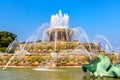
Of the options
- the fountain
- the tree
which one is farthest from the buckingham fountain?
the tree

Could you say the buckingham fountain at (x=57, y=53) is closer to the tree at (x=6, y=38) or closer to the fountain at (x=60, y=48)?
the fountain at (x=60, y=48)

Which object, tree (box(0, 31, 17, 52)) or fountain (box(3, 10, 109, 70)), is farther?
tree (box(0, 31, 17, 52))

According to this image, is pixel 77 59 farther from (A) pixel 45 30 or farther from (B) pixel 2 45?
(B) pixel 2 45

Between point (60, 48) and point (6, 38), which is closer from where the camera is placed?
point (60, 48)

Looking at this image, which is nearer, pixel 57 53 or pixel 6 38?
pixel 57 53

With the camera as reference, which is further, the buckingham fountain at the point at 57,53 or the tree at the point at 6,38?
the tree at the point at 6,38

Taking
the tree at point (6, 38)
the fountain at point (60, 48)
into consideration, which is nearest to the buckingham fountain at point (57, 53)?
→ the fountain at point (60, 48)

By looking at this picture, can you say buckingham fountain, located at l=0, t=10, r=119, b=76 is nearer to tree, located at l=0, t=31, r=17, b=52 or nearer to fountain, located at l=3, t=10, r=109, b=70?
fountain, located at l=3, t=10, r=109, b=70

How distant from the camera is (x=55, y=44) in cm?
3222

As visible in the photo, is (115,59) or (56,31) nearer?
(115,59)

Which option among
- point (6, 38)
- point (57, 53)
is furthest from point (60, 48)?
point (6, 38)

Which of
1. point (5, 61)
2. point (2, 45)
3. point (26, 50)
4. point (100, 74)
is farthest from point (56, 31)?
point (2, 45)

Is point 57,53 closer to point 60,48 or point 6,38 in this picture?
point 60,48

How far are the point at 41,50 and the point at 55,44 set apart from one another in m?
1.62
